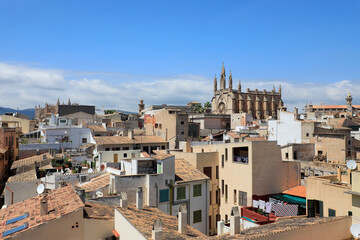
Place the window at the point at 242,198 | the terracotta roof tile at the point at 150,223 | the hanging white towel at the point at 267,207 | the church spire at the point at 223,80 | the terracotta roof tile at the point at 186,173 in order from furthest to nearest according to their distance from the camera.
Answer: the church spire at the point at 223,80 < the window at the point at 242,198 < the terracotta roof tile at the point at 186,173 < the hanging white towel at the point at 267,207 < the terracotta roof tile at the point at 150,223

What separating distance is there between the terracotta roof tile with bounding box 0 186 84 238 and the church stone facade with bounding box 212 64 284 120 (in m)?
81.1

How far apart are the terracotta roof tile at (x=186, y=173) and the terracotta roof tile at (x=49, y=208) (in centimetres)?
967

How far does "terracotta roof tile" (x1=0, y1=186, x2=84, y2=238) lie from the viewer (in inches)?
508

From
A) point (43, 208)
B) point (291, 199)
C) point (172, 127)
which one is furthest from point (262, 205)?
point (172, 127)

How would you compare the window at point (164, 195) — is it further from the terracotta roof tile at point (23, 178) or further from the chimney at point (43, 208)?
the chimney at point (43, 208)

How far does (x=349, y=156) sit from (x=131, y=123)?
43.1 m

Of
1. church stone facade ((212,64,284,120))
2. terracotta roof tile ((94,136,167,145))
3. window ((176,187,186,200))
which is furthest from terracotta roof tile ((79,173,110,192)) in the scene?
church stone facade ((212,64,284,120))

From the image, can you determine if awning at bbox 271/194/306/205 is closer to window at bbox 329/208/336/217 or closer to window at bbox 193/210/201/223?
window at bbox 329/208/336/217

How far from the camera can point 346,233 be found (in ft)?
42.7

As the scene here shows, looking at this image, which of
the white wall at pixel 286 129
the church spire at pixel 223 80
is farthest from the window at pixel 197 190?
the church spire at pixel 223 80

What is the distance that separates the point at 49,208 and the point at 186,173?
12.9 m

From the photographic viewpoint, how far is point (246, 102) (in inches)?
3873

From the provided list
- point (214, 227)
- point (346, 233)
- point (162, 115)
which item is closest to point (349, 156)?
point (214, 227)

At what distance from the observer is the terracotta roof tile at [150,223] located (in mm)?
13302
